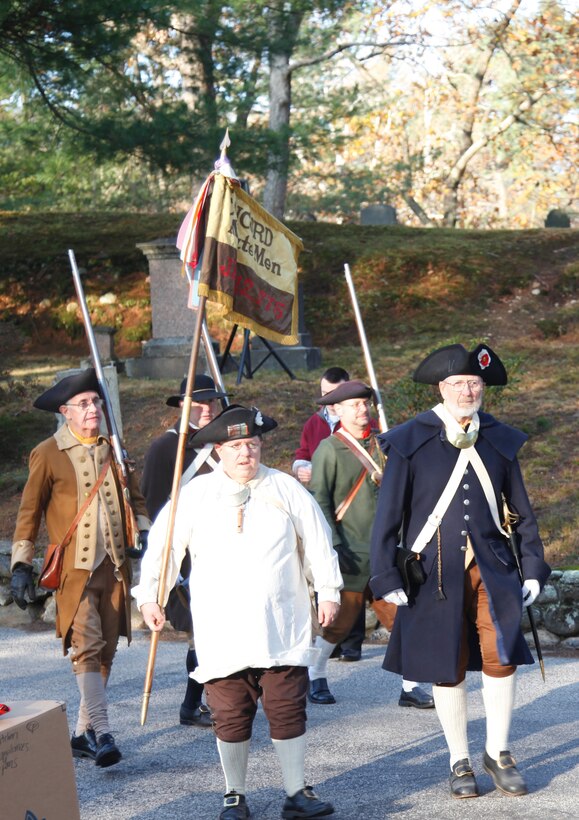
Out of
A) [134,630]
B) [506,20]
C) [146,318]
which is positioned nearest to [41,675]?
[134,630]

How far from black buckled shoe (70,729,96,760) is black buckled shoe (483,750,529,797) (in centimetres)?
201

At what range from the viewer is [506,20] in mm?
28250

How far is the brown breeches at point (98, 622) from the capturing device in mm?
6531

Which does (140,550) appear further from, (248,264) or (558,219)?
(558,219)

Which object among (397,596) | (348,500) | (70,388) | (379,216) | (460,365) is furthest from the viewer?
(379,216)

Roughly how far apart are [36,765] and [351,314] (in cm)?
1764

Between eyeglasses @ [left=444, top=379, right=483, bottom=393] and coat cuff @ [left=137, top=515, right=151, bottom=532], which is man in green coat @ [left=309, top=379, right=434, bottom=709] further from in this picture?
eyeglasses @ [left=444, top=379, right=483, bottom=393]

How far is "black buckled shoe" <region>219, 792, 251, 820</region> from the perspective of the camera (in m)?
5.28

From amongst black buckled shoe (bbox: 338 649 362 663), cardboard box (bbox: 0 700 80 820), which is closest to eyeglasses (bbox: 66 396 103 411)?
cardboard box (bbox: 0 700 80 820)

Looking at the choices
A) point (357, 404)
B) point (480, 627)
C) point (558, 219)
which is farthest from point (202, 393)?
point (558, 219)

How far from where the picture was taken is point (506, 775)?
18.2 feet

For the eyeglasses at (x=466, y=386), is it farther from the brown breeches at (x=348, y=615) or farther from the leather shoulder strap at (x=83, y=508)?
the brown breeches at (x=348, y=615)

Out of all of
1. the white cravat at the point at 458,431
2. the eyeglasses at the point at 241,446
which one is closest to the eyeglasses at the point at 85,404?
the eyeglasses at the point at 241,446

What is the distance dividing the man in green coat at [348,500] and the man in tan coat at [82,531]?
4.89 ft
